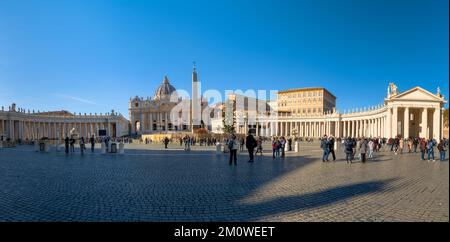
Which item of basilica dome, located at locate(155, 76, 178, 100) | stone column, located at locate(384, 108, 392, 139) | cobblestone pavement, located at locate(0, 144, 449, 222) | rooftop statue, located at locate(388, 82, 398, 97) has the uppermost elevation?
basilica dome, located at locate(155, 76, 178, 100)

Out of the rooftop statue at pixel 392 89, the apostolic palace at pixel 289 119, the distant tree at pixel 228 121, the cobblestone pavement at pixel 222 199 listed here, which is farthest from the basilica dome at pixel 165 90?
the cobblestone pavement at pixel 222 199

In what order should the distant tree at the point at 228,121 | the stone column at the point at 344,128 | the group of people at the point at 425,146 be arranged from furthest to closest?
1. the stone column at the point at 344,128
2. the distant tree at the point at 228,121
3. the group of people at the point at 425,146

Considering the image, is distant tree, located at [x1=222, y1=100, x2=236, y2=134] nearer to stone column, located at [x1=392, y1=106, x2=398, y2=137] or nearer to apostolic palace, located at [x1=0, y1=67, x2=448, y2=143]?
apostolic palace, located at [x1=0, y1=67, x2=448, y2=143]

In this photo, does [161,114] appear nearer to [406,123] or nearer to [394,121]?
[394,121]

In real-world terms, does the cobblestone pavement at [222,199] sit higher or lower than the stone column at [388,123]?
lower

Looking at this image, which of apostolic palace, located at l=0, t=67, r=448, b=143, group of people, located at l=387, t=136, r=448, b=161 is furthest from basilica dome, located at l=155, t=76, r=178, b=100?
group of people, located at l=387, t=136, r=448, b=161

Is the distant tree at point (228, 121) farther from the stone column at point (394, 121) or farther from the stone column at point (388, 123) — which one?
the stone column at point (394, 121)

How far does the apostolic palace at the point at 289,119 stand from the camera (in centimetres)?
4297

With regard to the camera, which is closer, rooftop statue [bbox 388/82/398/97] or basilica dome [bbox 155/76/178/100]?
rooftop statue [bbox 388/82/398/97]

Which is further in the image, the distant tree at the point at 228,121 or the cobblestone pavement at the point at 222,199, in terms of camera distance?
the distant tree at the point at 228,121

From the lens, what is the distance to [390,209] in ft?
16.3

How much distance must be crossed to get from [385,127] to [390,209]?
48.1m

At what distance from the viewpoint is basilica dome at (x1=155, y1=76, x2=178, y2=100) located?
111 m
